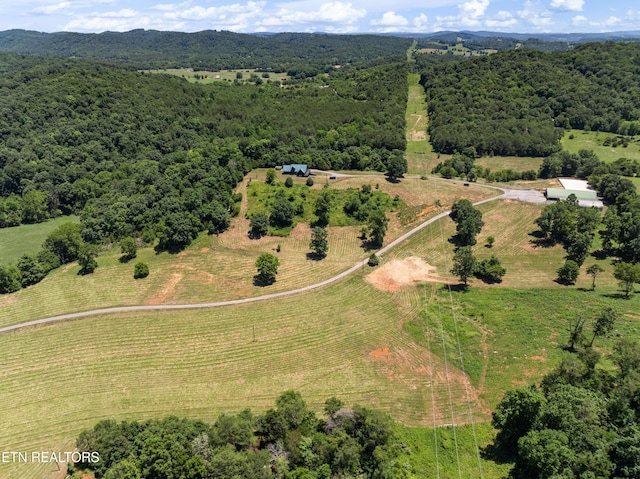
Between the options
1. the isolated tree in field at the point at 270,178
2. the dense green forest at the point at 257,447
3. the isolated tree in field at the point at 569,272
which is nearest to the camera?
the dense green forest at the point at 257,447

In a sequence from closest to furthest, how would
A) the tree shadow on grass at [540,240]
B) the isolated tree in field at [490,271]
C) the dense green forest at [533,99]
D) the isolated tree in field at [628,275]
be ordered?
1. the isolated tree in field at [628,275]
2. the isolated tree in field at [490,271]
3. the tree shadow on grass at [540,240]
4. the dense green forest at [533,99]

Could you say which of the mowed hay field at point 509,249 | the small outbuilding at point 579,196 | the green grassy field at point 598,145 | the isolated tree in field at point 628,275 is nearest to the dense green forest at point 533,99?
the green grassy field at point 598,145

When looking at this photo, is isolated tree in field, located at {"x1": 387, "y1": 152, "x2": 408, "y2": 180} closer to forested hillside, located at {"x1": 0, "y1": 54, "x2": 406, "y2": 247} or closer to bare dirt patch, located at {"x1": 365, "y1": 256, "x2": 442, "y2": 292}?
forested hillside, located at {"x1": 0, "y1": 54, "x2": 406, "y2": 247}

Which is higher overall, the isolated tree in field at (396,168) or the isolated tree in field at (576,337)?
the isolated tree in field at (396,168)

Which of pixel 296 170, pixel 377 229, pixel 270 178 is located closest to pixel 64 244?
pixel 270 178

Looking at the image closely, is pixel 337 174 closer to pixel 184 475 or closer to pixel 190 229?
pixel 190 229

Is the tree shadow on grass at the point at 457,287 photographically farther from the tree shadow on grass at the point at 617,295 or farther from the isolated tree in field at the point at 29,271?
the isolated tree in field at the point at 29,271

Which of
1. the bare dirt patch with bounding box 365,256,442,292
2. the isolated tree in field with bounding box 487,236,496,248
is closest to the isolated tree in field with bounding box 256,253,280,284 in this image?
the bare dirt patch with bounding box 365,256,442,292
